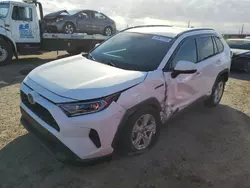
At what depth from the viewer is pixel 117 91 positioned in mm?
2738

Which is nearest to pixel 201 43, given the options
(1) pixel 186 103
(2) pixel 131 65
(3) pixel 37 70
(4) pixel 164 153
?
(1) pixel 186 103

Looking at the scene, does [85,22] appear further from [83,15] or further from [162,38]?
[162,38]

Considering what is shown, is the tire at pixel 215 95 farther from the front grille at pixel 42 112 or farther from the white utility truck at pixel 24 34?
the white utility truck at pixel 24 34

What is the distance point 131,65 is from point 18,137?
1983mm

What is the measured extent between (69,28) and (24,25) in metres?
2.70

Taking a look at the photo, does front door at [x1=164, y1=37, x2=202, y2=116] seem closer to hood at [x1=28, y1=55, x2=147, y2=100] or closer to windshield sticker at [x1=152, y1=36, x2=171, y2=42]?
windshield sticker at [x1=152, y1=36, x2=171, y2=42]

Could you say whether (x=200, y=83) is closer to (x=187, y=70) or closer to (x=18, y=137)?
(x=187, y=70)

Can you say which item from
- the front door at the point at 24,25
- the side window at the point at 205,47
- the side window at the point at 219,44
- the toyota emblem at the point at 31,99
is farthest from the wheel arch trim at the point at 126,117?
the front door at the point at 24,25

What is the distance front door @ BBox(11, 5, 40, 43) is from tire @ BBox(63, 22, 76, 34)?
73.3 inches

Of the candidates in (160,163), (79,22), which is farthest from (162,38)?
(79,22)

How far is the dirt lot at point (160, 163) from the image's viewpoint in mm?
2840

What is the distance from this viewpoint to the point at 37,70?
340 cm

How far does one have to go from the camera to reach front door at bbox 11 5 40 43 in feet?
31.0

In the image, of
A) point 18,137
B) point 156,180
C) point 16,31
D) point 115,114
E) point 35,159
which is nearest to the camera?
point 115,114
